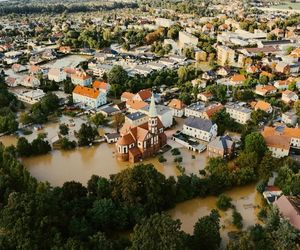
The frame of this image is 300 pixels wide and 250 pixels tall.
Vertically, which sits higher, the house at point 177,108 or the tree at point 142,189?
the tree at point 142,189

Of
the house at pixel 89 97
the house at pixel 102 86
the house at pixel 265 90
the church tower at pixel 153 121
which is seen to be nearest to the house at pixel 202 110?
the church tower at pixel 153 121

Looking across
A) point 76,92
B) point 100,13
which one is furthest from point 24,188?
point 100,13

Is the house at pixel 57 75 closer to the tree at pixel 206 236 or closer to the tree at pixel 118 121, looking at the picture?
the tree at pixel 118 121

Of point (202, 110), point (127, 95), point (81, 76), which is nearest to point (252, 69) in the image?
point (202, 110)

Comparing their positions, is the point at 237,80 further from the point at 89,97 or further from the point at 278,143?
the point at 278,143

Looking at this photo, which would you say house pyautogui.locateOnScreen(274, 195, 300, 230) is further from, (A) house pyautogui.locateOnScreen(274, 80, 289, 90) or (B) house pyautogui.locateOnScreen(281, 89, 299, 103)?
(A) house pyautogui.locateOnScreen(274, 80, 289, 90)

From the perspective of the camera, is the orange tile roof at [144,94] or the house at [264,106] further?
the orange tile roof at [144,94]

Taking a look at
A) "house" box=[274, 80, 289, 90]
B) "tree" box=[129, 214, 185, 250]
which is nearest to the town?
"tree" box=[129, 214, 185, 250]
